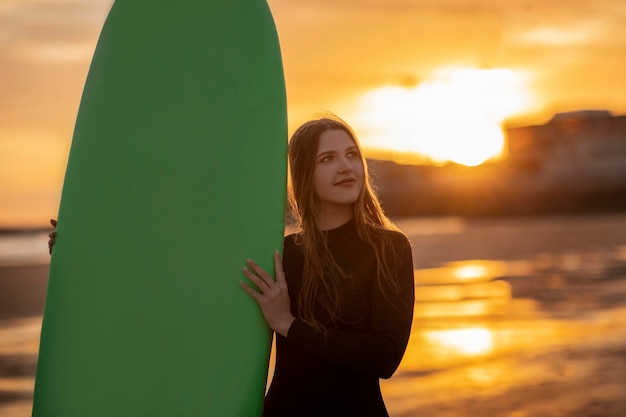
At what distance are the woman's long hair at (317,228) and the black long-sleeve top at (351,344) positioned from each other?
23 millimetres

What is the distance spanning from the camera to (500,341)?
22.3ft

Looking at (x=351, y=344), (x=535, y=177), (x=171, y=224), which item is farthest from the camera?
(x=535, y=177)

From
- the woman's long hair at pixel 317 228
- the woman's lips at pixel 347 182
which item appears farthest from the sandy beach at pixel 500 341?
the woman's lips at pixel 347 182

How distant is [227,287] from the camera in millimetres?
2643

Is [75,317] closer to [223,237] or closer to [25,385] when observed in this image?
[223,237]

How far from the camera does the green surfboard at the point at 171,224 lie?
8.70 ft

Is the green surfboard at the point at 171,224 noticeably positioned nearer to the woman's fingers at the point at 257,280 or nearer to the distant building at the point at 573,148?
the woman's fingers at the point at 257,280

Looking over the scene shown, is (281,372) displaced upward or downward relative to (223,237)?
downward

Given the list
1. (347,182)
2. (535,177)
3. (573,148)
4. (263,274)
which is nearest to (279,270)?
(263,274)

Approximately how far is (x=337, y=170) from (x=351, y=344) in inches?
19.7

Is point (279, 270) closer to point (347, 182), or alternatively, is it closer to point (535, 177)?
point (347, 182)

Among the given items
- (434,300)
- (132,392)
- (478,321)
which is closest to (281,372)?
(132,392)

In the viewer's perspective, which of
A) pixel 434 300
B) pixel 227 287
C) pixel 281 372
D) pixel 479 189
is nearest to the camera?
pixel 281 372

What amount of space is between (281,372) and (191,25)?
43.7 inches
